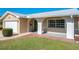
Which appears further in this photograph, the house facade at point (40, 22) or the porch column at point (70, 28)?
the house facade at point (40, 22)

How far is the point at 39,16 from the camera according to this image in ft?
57.7

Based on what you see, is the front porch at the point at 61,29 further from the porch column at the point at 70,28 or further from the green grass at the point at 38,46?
the green grass at the point at 38,46

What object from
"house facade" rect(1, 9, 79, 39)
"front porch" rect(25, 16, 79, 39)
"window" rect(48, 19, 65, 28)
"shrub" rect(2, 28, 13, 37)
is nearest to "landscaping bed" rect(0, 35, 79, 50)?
"front porch" rect(25, 16, 79, 39)

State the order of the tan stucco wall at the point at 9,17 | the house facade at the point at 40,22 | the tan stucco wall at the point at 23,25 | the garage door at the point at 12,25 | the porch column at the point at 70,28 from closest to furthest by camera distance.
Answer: the porch column at the point at 70,28 < the house facade at the point at 40,22 < the garage door at the point at 12,25 < the tan stucco wall at the point at 9,17 < the tan stucco wall at the point at 23,25

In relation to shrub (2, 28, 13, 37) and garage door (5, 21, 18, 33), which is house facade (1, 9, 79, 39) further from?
shrub (2, 28, 13, 37)

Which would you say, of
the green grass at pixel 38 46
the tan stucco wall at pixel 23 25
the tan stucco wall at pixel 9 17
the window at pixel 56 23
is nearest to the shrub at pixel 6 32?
the tan stucco wall at pixel 9 17

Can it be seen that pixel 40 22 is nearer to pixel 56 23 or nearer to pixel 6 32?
pixel 56 23

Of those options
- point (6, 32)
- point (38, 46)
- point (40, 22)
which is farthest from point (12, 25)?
point (38, 46)

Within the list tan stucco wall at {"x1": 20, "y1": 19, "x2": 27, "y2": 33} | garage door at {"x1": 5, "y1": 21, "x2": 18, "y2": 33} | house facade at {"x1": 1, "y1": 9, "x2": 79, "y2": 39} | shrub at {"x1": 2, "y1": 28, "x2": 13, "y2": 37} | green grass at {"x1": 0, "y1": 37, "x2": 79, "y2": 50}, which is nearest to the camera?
green grass at {"x1": 0, "y1": 37, "x2": 79, "y2": 50}


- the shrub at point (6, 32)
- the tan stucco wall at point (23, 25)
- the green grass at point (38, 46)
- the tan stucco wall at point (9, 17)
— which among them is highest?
the tan stucco wall at point (9, 17)

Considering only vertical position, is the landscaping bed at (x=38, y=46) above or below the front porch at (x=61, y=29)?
below

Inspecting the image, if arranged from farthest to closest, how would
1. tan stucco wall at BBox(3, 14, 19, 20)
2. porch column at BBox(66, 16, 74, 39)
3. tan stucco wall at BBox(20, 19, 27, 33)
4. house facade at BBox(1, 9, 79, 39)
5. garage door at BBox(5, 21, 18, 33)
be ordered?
tan stucco wall at BBox(20, 19, 27, 33) → tan stucco wall at BBox(3, 14, 19, 20) → garage door at BBox(5, 21, 18, 33) → house facade at BBox(1, 9, 79, 39) → porch column at BBox(66, 16, 74, 39)

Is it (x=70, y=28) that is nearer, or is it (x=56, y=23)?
(x=70, y=28)

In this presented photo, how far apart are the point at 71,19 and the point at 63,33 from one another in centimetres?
337
